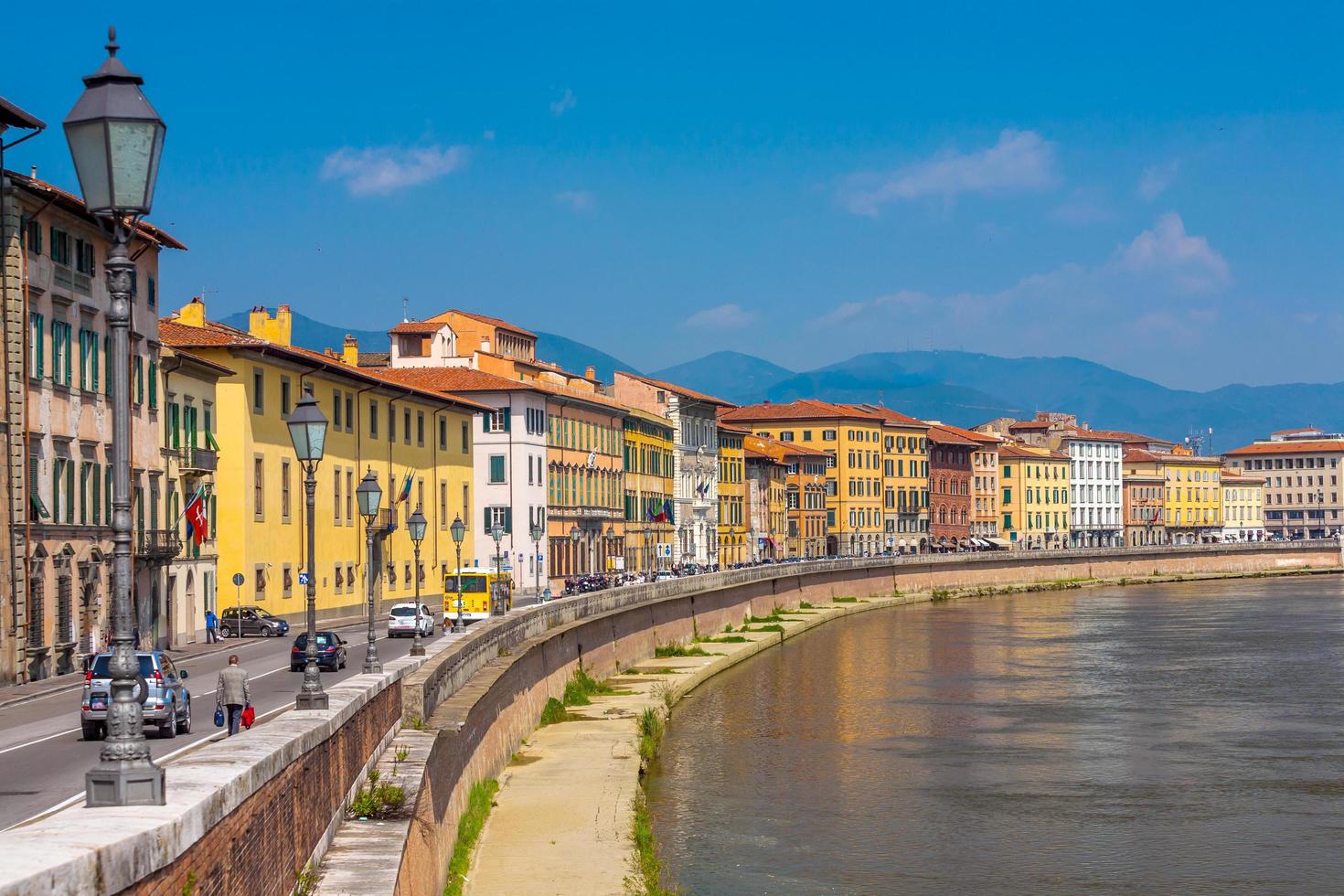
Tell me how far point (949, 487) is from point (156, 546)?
130 meters

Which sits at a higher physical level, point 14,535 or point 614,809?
point 14,535

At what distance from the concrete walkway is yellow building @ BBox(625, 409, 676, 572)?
6285 cm

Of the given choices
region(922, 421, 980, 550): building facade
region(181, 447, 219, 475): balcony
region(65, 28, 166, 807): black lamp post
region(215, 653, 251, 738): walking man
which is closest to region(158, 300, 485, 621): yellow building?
region(181, 447, 219, 475): balcony

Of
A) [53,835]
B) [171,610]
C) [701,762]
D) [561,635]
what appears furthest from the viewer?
[171,610]

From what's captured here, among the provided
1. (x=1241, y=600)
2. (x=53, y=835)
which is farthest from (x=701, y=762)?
(x=1241, y=600)

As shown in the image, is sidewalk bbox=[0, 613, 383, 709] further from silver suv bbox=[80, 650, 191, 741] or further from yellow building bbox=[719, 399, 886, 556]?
yellow building bbox=[719, 399, 886, 556]

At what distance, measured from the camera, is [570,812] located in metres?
30.1

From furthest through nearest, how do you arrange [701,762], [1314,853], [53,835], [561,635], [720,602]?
[720,602] → [561,635] → [701,762] → [1314,853] → [53,835]

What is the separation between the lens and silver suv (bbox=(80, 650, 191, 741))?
27859mm

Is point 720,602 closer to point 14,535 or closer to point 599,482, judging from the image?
point 599,482

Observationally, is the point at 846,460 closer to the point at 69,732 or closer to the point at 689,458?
the point at 689,458

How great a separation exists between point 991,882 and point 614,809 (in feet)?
21.5

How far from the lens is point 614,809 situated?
3045 centimetres

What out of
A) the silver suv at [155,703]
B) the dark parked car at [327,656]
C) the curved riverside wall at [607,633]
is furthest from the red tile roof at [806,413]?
the silver suv at [155,703]
